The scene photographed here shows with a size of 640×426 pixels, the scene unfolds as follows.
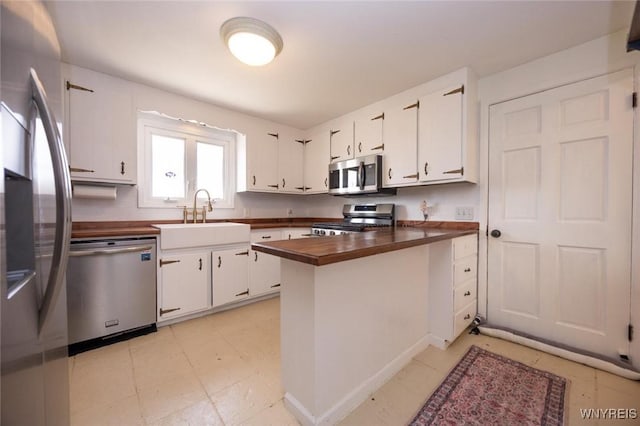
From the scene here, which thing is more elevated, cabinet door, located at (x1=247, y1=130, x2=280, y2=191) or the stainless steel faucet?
cabinet door, located at (x1=247, y1=130, x2=280, y2=191)

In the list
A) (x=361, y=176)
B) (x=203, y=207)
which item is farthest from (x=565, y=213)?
(x=203, y=207)

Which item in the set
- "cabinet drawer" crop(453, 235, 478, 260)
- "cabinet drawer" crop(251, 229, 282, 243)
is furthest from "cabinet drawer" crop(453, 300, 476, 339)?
"cabinet drawer" crop(251, 229, 282, 243)

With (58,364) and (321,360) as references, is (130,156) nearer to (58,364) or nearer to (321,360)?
(58,364)

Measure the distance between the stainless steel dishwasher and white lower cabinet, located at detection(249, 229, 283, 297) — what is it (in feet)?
3.13

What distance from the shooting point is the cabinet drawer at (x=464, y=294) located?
1.95 metres

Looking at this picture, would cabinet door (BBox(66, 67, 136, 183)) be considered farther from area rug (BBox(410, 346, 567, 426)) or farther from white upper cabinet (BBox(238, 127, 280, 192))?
area rug (BBox(410, 346, 567, 426))

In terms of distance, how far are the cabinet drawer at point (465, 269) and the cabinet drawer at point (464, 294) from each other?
55 mm

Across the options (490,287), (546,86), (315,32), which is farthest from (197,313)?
(546,86)

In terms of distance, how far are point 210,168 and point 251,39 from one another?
1.88m

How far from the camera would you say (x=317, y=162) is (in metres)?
3.56

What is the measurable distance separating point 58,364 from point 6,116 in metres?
0.84

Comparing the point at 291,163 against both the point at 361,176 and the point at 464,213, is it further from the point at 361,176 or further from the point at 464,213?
the point at 464,213

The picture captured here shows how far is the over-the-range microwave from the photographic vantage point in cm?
272

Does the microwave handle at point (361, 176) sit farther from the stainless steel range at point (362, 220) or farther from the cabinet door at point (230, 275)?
the cabinet door at point (230, 275)
